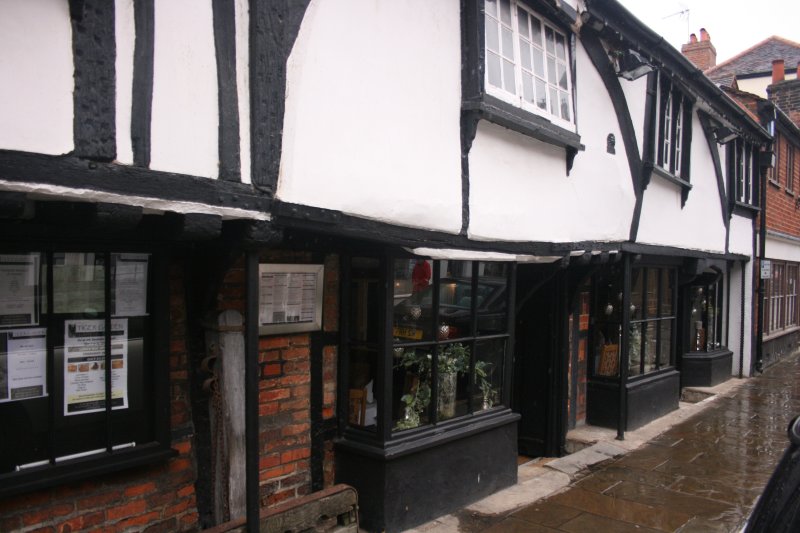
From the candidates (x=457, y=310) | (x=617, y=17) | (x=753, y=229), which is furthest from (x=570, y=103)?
(x=753, y=229)

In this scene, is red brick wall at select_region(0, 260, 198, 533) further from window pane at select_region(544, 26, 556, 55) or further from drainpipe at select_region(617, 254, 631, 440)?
drainpipe at select_region(617, 254, 631, 440)

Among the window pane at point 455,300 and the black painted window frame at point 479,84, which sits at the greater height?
the black painted window frame at point 479,84

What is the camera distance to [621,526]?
4.89 meters

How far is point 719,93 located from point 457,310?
6881 mm

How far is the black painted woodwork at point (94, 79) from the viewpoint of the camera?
2.54m

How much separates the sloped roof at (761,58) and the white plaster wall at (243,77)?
19970 millimetres

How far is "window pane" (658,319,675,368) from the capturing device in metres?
8.88

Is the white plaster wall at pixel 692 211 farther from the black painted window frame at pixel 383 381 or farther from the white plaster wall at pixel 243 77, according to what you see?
the white plaster wall at pixel 243 77

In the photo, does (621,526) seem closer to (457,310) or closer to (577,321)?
(457,310)

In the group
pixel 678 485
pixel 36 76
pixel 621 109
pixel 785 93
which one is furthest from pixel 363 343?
pixel 785 93

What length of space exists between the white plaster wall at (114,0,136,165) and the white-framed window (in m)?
2.97

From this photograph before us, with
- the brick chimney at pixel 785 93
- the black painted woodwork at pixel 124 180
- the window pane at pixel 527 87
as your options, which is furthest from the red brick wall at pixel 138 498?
the brick chimney at pixel 785 93

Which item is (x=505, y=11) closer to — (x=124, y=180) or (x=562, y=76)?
(x=562, y=76)

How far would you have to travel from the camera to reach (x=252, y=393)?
327 centimetres
